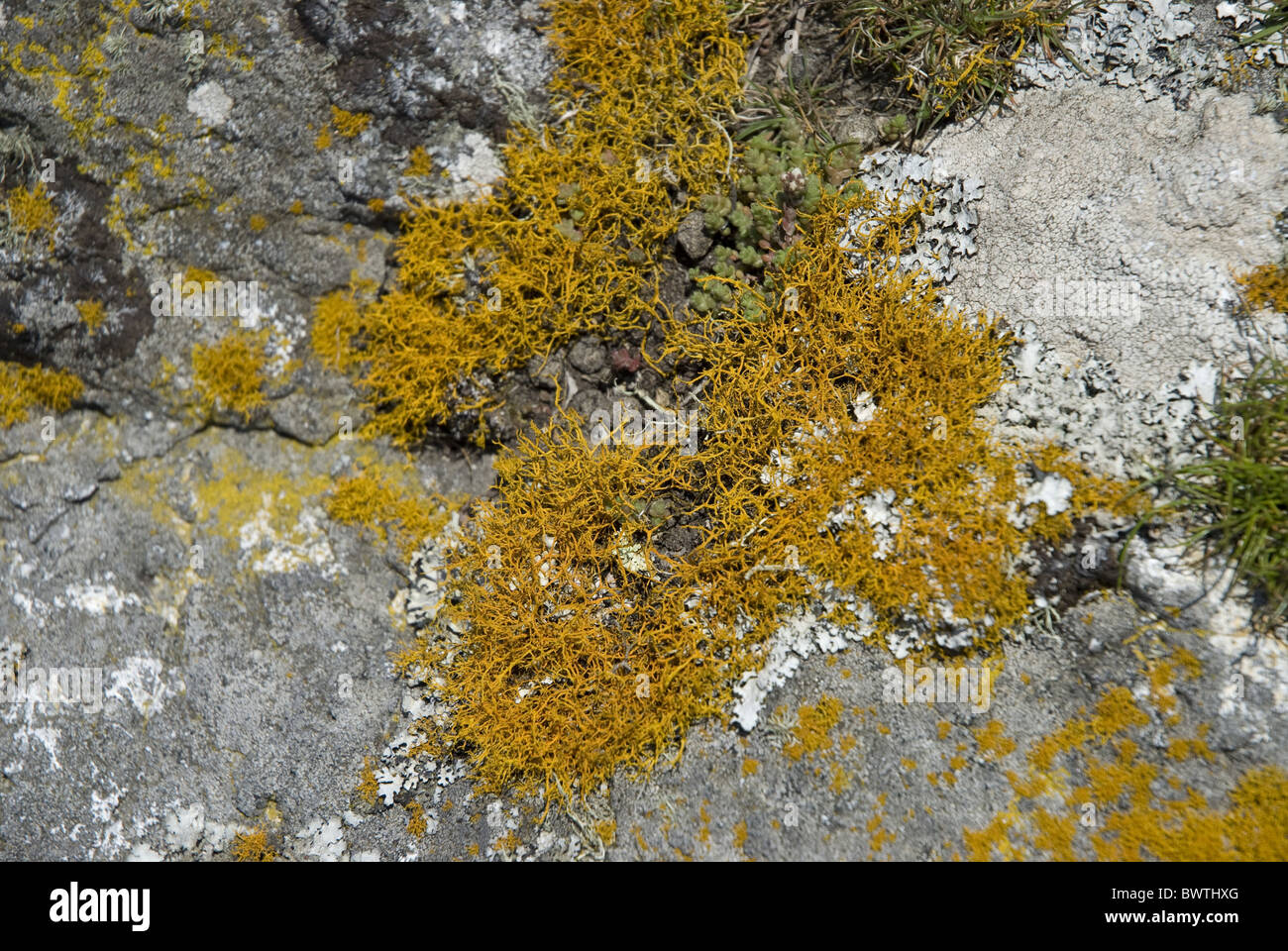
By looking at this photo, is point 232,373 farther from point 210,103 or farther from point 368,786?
point 368,786

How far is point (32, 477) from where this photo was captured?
11.4 feet

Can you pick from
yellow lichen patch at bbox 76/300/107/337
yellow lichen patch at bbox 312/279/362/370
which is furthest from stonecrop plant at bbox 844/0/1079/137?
yellow lichen patch at bbox 76/300/107/337

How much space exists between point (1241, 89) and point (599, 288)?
9.14 feet

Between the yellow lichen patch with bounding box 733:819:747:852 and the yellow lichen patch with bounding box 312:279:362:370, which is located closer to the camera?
the yellow lichen patch with bounding box 733:819:747:852

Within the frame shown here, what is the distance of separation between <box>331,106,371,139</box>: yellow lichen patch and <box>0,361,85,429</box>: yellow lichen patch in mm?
1754

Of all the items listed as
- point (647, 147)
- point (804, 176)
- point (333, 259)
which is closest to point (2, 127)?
point (333, 259)

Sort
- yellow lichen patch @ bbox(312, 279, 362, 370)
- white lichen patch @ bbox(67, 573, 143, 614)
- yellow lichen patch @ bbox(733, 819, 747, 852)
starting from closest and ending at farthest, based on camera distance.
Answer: yellow lichen patch @ bbox(733, 819, 747, 852), white lichen patch @ bbox(67, 573, 143, 614), yellow lichen patch @ bbox(312, 279, 362, 370)

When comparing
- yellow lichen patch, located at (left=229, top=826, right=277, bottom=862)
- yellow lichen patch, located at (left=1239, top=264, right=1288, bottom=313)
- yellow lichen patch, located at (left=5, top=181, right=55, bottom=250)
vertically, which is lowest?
yellow lichen patch, located at (left=229, top=826, right=277, bottom=862)

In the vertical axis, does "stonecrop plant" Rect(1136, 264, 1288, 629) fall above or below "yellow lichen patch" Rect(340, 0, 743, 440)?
below

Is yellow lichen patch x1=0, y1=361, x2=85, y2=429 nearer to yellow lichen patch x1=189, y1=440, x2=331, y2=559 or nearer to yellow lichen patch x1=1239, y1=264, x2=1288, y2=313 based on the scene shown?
yellow lichen patch x1=189, y1=440, x2=331, y2=559

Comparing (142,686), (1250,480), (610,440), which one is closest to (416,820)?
(142,686)

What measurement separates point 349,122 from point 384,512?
Answer: 1.89m

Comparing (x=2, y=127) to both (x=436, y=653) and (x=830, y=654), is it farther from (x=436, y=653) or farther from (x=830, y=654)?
(x=830, y=654)

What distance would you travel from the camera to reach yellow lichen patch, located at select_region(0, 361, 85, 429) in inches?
138
